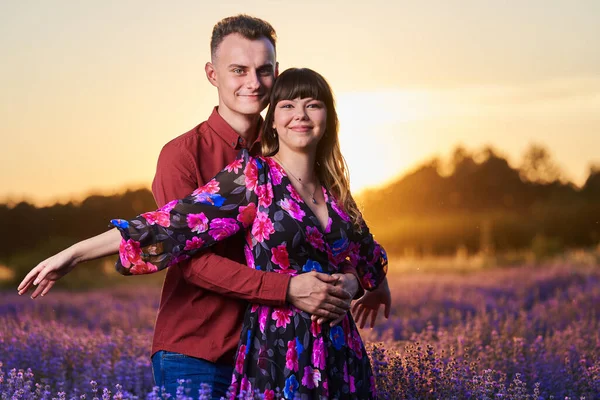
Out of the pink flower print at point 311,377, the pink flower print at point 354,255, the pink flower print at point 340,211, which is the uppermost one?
the pink flower print at point 340,211

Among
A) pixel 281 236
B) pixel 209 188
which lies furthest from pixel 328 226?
pixel 209 188

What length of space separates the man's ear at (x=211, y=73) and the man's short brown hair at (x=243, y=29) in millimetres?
47

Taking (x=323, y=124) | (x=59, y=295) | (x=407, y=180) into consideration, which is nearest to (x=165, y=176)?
(x=323, y=124)

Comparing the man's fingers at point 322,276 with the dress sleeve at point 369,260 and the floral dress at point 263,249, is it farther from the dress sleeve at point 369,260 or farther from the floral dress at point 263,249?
the dress sleeve at point 369,260

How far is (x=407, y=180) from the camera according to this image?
15484mm

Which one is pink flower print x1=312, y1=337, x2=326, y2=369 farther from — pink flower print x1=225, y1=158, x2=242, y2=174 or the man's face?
the man's face

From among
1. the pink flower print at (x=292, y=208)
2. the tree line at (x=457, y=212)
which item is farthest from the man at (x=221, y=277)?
the tree line at (x=457, y=212)

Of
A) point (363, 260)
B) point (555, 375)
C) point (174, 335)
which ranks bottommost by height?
point (555, 375)

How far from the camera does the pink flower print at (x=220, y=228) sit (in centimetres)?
290

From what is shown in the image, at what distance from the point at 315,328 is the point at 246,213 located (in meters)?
0.46

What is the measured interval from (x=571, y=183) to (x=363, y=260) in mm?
15709

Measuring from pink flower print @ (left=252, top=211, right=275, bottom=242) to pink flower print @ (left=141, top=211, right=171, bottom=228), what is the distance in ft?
0.97

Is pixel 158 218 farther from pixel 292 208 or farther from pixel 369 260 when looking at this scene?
pixel 369 260

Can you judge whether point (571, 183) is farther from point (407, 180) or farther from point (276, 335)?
point (276, 335)
